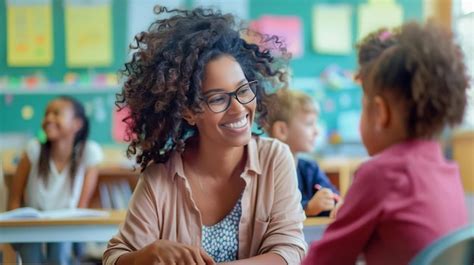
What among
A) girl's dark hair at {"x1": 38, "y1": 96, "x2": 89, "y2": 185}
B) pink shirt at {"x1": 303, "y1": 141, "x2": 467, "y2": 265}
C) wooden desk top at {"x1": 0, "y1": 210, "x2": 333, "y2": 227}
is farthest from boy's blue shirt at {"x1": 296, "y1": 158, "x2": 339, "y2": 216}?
girl's dark hair at {"x1": 38, "y1": 96, "x2": 89, "y2": 185}

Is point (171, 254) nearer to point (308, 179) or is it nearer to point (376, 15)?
point (308, 179)

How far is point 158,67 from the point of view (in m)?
0.94

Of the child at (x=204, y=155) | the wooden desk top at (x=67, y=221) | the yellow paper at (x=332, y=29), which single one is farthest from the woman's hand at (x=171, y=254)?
the yellow paper at (x=332, y=29)

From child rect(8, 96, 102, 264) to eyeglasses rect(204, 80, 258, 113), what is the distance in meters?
0.73

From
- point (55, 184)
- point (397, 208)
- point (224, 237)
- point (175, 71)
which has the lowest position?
point (55, 184)

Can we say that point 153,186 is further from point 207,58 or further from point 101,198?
point 101,198

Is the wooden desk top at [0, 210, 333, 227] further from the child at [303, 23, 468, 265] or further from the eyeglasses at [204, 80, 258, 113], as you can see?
the child at [303, 23, 468, 265]

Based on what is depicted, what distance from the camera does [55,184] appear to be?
167cm

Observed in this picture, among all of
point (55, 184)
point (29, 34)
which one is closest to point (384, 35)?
point (29, 34)

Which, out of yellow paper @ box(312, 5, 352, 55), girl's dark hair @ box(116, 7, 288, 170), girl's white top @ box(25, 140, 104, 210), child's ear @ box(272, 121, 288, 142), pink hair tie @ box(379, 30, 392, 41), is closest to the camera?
pink hair tie @ box(379, 30, 392, 41)

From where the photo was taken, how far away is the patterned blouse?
0.97m

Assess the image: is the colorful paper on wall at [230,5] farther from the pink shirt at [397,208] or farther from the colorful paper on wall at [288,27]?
the pink shirt at [397,208]

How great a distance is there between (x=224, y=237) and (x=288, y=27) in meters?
0.68

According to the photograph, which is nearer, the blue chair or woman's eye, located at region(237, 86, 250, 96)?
the blue chair
